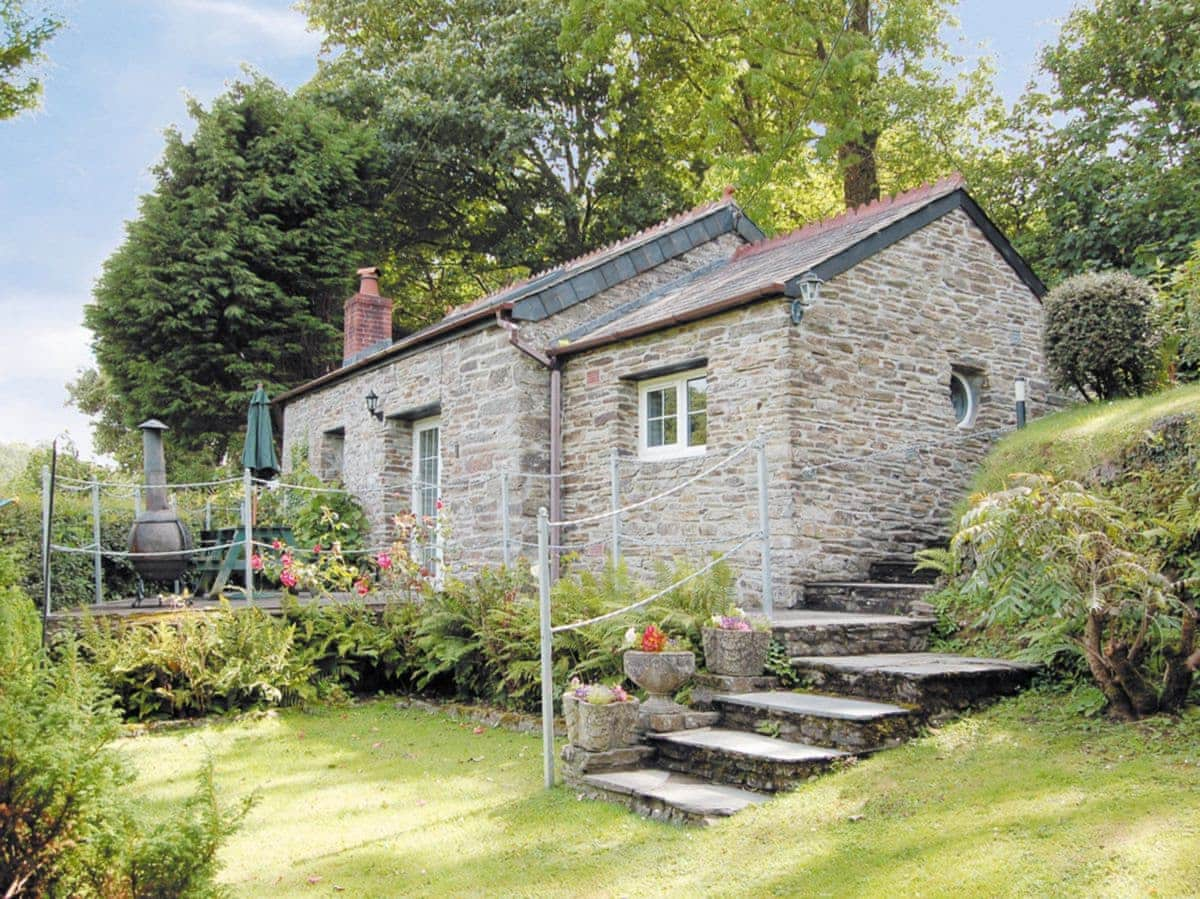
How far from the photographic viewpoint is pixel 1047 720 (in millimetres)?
5652

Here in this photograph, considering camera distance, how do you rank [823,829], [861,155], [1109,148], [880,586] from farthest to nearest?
[861,155] < [1109,148] < [880,586] < [823,829]

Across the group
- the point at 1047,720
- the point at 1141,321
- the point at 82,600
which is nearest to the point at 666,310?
the point at 1141,321

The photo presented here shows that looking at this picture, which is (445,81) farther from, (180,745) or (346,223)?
(180,745)

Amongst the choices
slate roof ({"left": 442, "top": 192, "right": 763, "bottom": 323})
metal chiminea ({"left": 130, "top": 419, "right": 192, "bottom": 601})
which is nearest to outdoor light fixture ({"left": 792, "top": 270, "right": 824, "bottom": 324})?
slate roof ({"left": 442, "top": 192, "right": 763, "bottom": 323})

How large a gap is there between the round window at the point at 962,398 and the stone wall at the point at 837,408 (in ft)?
0.46

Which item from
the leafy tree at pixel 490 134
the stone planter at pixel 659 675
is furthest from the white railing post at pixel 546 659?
the leafy tree at pixel 490 134

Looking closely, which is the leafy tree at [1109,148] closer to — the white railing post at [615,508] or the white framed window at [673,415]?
the white framed window at [673,415]

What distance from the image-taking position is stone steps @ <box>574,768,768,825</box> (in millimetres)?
5066

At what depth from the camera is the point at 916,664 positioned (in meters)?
6.42

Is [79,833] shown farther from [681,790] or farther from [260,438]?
[260,438]

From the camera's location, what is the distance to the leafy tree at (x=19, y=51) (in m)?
14.4

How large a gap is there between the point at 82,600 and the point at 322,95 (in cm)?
1461

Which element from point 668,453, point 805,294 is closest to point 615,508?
point 668,453

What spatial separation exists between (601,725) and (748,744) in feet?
2.91
